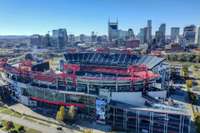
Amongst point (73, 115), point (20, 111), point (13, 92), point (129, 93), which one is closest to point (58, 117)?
point (73, 115)

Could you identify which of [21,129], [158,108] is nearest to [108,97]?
[158,108]

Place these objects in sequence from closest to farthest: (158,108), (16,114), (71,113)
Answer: (158,108) < (71,113) < (16,114)

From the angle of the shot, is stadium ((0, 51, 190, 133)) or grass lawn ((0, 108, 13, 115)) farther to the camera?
grass lawn ((0, 108, 13, 115))

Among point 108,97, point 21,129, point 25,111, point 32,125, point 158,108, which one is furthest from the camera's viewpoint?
point 25,111

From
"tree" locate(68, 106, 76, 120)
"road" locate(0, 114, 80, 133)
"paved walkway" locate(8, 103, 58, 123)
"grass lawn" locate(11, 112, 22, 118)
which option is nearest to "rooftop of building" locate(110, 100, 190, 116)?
"tree" locate(68, 106, 76, 120)

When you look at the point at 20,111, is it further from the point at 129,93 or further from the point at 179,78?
the point at 179,78

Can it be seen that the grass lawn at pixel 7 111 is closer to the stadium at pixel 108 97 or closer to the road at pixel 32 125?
the road at pixel 32 125

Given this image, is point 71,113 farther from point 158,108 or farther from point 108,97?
point 158,108

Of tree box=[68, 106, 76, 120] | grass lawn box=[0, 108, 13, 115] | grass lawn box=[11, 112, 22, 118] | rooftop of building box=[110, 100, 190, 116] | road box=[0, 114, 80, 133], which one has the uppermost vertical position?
rooftop of building box=[110, 100, 190, 116]

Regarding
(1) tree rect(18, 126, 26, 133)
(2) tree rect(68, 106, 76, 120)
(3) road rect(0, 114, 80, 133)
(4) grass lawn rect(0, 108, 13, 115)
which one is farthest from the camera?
(4) grass lawn rect(0, 108, 13, 115)

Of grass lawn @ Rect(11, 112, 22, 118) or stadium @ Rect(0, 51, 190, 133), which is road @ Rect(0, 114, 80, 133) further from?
stadium @ Rect(0, 51, 190, 133)

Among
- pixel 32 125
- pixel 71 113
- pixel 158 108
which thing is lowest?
pixel 32 125
